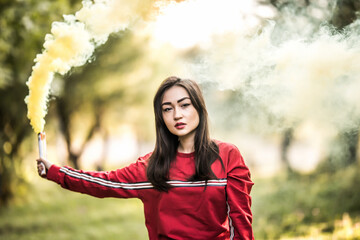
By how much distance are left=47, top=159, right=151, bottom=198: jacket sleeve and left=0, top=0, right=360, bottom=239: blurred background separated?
74 cm

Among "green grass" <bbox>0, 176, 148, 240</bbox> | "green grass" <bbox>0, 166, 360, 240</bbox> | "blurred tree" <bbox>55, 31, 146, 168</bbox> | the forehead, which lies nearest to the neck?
the forehead

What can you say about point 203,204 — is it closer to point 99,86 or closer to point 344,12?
point 344,12

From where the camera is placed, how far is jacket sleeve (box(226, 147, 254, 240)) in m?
2.57

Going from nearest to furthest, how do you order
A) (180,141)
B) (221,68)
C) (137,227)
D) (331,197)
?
(180,141)
(221,68)
(331,197)
(137,227)

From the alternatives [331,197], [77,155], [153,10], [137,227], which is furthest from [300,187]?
[77,155]

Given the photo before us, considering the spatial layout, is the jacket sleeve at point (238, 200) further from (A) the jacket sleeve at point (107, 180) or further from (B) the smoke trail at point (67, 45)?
(B) the smoke trail at point (67, 45)

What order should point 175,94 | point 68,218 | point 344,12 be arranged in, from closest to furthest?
point 175,94 → point 344,12 → point 68,218

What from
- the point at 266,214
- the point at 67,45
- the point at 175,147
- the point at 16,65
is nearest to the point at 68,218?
the point at 16,65

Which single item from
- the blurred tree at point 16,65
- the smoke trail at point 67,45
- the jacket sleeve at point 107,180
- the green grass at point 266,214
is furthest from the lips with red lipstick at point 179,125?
the blurred tree at point 16,65

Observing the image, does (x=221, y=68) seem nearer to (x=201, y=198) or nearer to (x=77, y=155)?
(x=201, y=198)

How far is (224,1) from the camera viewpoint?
4215 millimetres

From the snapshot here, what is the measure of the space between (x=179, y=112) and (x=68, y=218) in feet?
24.8

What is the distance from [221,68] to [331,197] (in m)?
4.68

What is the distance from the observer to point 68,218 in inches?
371
